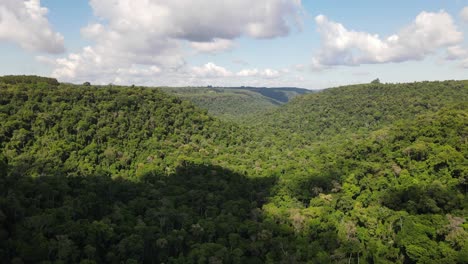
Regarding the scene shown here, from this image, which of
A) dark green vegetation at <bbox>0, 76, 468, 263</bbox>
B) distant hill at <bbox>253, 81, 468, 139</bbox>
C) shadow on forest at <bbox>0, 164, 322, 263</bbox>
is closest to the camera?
shadow on forest at <bbox>0, 164, 322, 263</bbox>

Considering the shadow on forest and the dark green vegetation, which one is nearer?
the shadow on forest

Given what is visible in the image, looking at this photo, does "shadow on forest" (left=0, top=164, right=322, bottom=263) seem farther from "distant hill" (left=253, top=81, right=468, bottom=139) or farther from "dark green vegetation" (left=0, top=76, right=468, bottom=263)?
"distant hill" (left=253, top=81, right=468, bottom=139)

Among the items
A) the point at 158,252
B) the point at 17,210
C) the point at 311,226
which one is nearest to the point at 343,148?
the point at 311,226

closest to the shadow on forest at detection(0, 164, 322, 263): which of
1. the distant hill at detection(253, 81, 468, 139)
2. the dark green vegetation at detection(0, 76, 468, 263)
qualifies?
the dark green vegetation at detection(0, 76, 468, 263)

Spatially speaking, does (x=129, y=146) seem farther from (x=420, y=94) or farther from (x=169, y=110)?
(x=420, y=94)

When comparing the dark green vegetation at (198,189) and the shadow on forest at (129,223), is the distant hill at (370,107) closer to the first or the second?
the dark green vegetation at (198,189)
